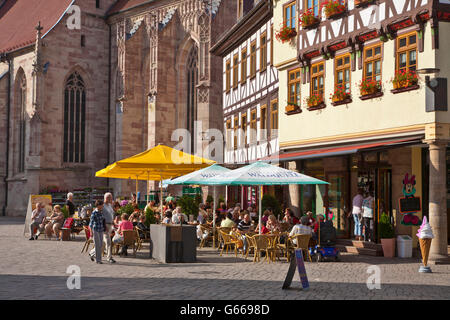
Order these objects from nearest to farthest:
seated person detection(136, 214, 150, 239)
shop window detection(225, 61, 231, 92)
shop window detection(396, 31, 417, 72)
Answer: shop window detection(396, 31, 417, 72), seated person detection(136, 214, 150, 239), shop window detection(225, 61, 231, 92)

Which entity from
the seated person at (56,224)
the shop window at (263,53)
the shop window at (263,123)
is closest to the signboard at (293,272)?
the seated person at (56,224)

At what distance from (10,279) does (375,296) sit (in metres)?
6.09

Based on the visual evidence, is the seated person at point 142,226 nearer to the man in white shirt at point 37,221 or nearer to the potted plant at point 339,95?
the man in white shirt at point 37,221

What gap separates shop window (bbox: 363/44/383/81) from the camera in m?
16.2

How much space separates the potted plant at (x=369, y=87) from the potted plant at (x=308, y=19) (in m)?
2.91

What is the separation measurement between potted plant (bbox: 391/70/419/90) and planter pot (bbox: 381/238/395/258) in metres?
3.76

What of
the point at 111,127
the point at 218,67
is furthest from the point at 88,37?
the point at 218,67

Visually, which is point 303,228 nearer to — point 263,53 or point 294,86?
point 294,86

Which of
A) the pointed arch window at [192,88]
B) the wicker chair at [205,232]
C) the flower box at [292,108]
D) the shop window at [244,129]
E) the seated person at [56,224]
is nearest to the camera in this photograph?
the wicker chair at [205,232]

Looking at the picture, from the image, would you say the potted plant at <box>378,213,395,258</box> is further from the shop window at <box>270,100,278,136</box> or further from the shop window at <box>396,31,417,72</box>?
the shop window at <box>270,100,278,136</box>

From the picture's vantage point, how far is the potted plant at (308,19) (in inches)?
717

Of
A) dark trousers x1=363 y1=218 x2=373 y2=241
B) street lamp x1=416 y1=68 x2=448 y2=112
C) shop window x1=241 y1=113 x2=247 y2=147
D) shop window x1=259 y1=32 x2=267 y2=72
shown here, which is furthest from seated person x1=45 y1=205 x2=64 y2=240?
street lamp x1=416 y1=68 x2=448 y2=112

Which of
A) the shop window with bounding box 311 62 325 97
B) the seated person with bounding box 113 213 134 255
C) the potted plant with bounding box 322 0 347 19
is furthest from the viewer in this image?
the shop window with bounding box 311 62 325 97
